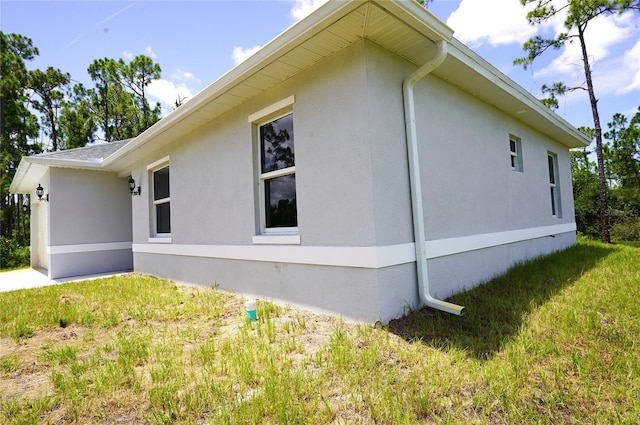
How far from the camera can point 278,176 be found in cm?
452

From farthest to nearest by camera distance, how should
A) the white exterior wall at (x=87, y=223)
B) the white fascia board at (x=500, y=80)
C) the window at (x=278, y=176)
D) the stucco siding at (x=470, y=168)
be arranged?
the white exterior wall at (x=87, y=223) < the window at (x=278, y=176) < the stucco siding at (x=470, y=168) < the white fascia board at (x=500, y=80)

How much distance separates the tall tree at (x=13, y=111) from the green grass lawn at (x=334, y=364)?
615 inches

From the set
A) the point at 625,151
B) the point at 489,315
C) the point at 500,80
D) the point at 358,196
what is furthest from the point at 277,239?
the point at 625,151

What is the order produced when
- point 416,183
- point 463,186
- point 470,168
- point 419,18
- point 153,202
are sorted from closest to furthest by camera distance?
point 419,18, point 416,183, point 463,186, point 470,168, point 153,202

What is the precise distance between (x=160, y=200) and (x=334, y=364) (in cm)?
622

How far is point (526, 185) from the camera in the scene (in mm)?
6559

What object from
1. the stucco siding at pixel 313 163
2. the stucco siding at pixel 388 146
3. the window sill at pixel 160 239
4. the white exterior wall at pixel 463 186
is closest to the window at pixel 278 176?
the stucco siding at pixel 313 163

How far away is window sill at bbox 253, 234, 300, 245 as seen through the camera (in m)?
4.05

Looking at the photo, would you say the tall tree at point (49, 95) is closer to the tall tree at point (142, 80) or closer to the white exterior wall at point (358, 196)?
the tall tree at point (142, 80)

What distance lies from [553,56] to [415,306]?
1197 cm

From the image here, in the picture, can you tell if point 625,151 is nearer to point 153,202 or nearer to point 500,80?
point 500,80

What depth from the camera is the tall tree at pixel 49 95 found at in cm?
1725

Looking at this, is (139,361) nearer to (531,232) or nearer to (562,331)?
(562,331)

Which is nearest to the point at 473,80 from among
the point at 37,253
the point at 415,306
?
the point at 415,306
